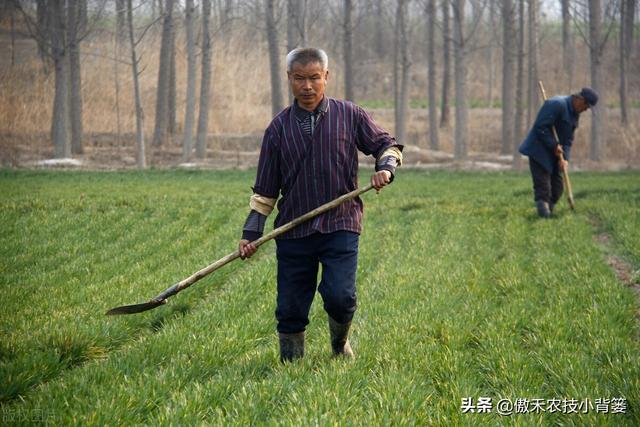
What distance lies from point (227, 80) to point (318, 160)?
31.5 meters

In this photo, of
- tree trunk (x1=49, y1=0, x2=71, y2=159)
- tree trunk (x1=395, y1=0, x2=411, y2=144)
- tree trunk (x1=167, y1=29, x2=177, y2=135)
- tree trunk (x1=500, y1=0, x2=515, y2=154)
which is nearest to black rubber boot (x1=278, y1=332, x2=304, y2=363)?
tree trunk (x1=49, y1=0, x2=71, y2=159)

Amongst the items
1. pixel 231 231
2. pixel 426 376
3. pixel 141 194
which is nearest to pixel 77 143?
pixel 141 194

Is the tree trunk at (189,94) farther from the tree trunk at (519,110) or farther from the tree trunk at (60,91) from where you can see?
the tree trunk at (519,110)

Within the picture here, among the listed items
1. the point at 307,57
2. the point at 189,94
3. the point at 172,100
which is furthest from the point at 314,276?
the point at 172,100

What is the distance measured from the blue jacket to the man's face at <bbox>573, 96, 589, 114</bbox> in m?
0.15

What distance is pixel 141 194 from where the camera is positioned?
14.7 meters

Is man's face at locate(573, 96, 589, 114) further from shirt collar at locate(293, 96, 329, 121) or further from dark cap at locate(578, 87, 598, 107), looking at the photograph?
shirt collar at locate(293, 96, 329, 121)

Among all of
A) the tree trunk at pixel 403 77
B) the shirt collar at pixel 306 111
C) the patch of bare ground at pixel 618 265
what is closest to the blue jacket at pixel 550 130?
the patch of bare ground at pixel 618 265

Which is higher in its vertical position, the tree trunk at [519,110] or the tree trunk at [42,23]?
the tree trunk at [42,23]

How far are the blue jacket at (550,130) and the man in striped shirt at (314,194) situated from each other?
700cm

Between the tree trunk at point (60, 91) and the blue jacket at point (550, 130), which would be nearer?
the blue jacket at point (550, 130)

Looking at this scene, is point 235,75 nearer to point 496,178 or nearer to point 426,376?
point 496,178

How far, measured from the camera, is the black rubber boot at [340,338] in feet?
16.1

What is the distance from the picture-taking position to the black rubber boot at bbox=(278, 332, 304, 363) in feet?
16.3
